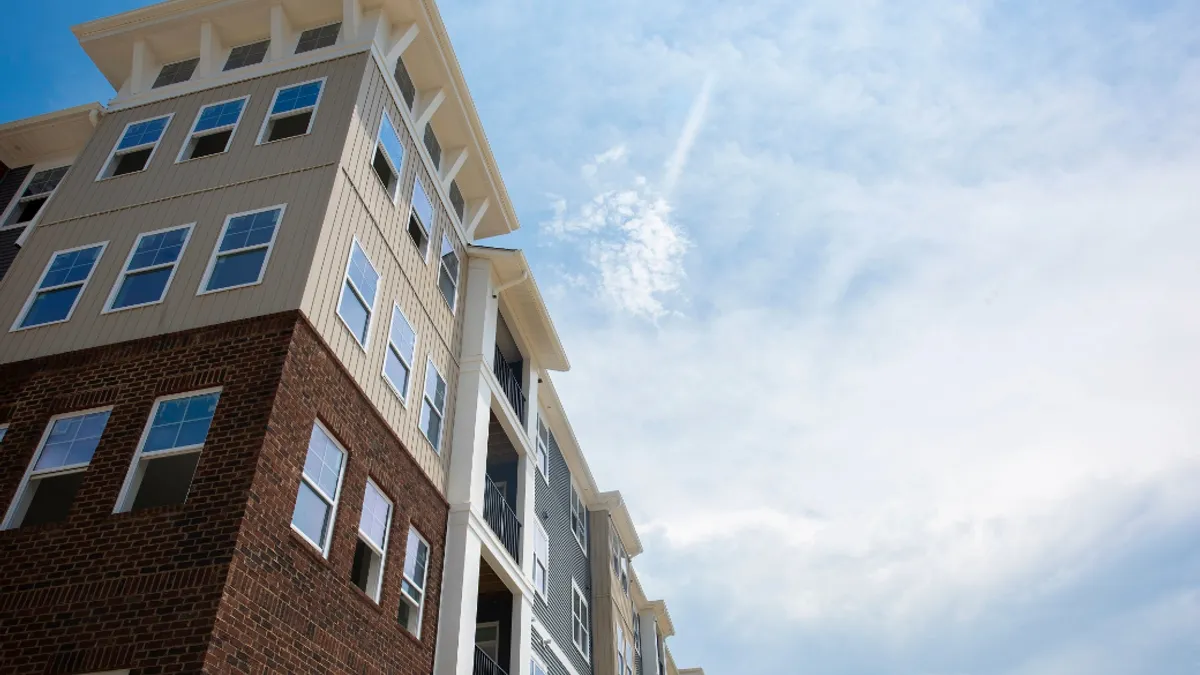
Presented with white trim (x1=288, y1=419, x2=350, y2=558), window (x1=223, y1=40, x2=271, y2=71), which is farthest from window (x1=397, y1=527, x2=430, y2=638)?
window (x1=223, y1=40, x2=271, y2=71)

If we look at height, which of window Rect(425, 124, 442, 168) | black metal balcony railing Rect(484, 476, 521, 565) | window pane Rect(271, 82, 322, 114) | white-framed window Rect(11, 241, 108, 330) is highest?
window Rect(425, 124, 442, 168)

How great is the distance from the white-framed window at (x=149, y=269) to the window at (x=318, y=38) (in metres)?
5.18

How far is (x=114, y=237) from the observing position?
15.1 metres

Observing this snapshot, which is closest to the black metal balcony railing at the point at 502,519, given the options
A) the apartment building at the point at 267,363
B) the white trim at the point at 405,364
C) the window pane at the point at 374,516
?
the apartment building at the point at 267,363

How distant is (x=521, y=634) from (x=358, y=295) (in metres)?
9.10

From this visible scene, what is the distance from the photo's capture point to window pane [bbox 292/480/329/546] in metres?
11.9

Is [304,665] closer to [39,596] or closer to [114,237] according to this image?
[39,596]

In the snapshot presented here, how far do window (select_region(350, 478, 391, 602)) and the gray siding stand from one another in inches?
325

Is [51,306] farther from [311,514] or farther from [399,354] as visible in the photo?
[311,514]

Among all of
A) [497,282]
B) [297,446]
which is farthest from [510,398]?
[297,446]

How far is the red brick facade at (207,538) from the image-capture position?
10.0 metres

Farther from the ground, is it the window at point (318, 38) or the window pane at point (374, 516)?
the window at point (318, 38)

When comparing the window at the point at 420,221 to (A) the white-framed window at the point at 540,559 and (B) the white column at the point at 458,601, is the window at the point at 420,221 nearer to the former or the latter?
(B) the white column at the point at 458,601

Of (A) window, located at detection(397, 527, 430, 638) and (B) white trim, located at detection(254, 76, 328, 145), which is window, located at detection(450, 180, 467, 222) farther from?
(A) window, located at detection(397, 527, 430, 638)
